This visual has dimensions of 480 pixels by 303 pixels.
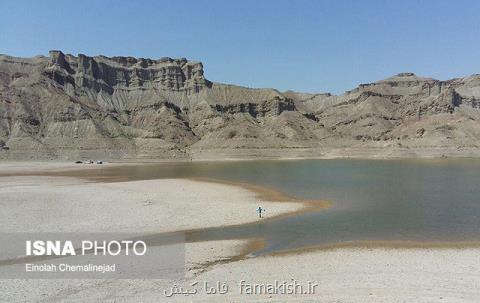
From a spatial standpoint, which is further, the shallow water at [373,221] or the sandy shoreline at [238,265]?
the shallow water at [373,221]

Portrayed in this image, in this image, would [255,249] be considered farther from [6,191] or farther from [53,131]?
[53,131]

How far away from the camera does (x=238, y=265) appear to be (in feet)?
67.2

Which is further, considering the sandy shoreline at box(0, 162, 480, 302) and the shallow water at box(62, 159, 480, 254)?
the shallow water at box(62, 159, 480, 254)

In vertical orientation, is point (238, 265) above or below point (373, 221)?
above

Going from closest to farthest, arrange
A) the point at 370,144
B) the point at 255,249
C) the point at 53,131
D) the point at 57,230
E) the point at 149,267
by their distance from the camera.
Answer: the point at 149,267, the point at 255,249, the point at 57,230, the point at 53,131, the point at 370,144

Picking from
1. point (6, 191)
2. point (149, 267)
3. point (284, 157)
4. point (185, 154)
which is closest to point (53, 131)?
point (185, 154)

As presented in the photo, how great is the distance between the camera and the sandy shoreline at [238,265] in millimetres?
15961

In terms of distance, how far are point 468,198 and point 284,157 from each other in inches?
4820

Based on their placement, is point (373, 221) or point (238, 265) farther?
point (373, 221)

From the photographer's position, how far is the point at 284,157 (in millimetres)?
166000

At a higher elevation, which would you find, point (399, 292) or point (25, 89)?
point (25, 89)

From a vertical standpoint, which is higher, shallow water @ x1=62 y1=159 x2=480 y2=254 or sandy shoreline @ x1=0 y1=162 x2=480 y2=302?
sandy shoreline @ x1=0 y1=162 x2=480 y2=302

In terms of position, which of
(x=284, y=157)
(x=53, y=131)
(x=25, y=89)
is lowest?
(x=284, y=157)

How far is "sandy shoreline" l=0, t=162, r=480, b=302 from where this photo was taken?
1596 cm
